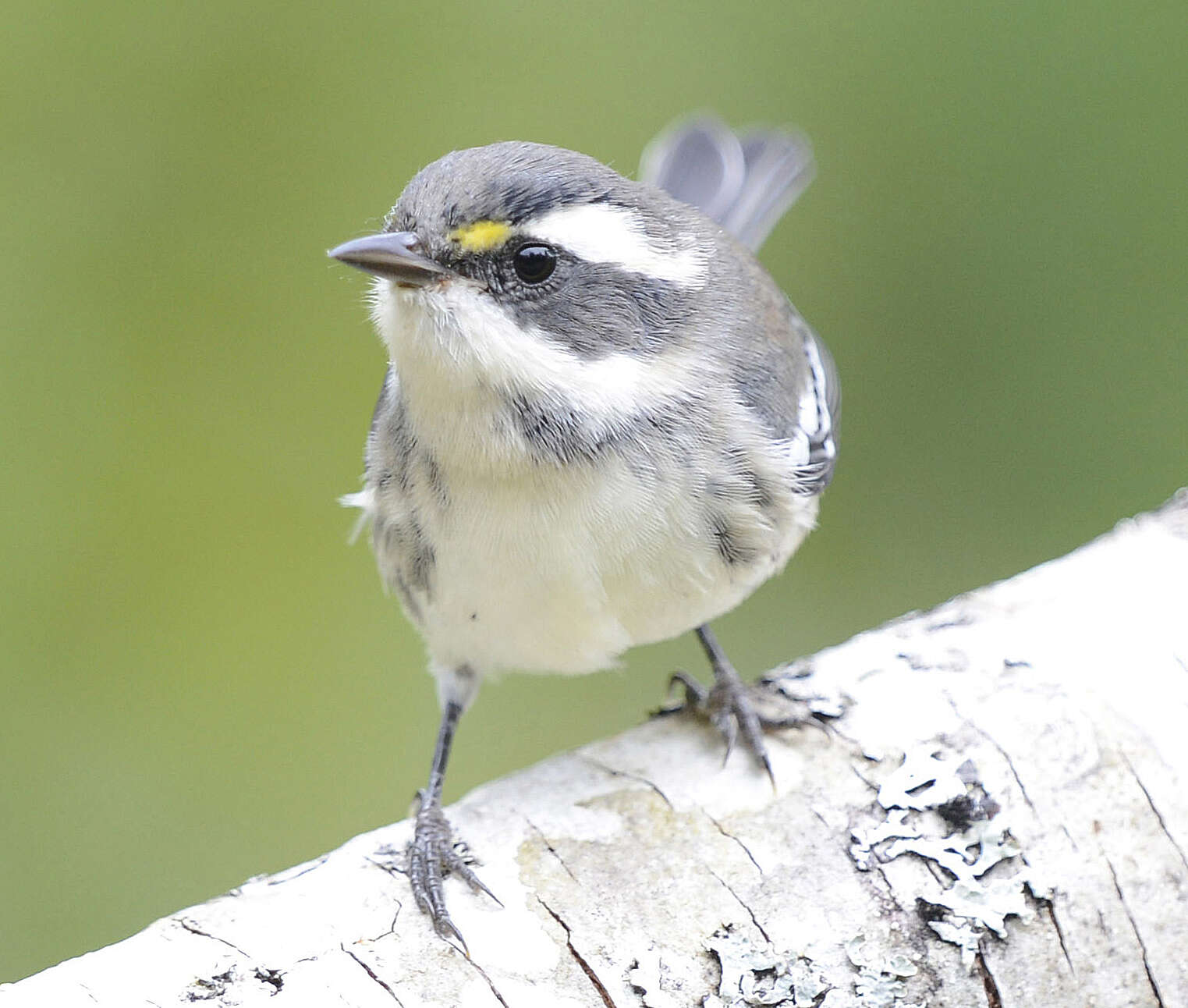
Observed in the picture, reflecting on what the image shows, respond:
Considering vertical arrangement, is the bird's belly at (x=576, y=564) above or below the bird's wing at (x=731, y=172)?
below

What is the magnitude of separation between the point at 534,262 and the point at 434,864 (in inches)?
36.4

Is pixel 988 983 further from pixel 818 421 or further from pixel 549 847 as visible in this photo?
pixel 818 421

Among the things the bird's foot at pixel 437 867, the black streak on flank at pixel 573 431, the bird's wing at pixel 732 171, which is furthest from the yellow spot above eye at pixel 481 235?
the bird's wing at pixel 732 171

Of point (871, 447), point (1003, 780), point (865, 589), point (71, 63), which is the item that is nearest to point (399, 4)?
point (71, 63)

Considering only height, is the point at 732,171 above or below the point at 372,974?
above

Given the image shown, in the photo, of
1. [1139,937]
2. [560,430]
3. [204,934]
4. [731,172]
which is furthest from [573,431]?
[731,172]

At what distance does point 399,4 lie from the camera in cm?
388

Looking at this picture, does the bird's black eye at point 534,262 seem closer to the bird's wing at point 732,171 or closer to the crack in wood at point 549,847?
the crack in wood at point 549,847

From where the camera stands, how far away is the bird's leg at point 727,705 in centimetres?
229

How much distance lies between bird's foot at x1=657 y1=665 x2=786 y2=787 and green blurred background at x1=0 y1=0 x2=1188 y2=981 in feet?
4.27

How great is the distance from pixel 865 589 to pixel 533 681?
110cm

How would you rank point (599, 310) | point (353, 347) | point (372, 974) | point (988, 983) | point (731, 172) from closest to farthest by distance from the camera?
1. point (372, 974)
2. point (988, 983)
3. point (599, 310)
4. point (731, 172)
5. point (353, 347)

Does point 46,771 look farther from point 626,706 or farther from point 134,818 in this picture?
point 626,706

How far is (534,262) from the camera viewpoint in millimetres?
1957
